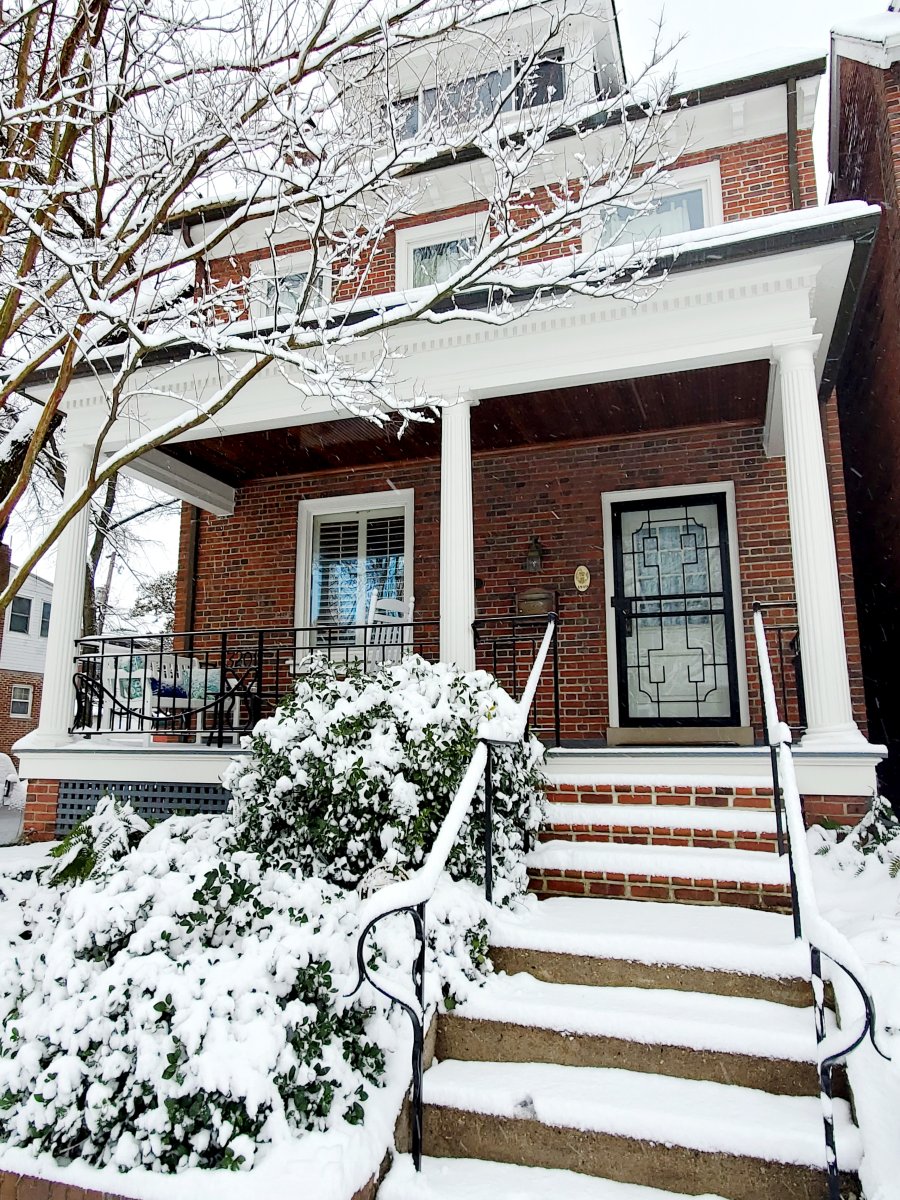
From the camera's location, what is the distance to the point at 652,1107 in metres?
2.52

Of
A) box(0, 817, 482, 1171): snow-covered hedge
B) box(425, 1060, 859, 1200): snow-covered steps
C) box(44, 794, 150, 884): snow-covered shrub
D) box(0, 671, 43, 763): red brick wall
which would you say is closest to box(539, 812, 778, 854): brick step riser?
box(0, 817, 482, 1171): snow-covered hedge

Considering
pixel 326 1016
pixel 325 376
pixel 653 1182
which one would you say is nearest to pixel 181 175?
pixel 325 376

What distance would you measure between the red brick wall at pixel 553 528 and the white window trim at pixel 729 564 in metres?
0.05

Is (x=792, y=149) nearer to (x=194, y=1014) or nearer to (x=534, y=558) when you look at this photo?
(x=534, y=558)

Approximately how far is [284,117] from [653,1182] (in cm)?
449

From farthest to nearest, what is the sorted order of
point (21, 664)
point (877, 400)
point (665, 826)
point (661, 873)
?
point (21, 664) → point (877, 400) → point (665, 826) → point (661, 873)

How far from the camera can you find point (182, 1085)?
2.31 metres

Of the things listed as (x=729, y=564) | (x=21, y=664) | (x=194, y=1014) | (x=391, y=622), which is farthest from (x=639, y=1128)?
(x=21, y=664)

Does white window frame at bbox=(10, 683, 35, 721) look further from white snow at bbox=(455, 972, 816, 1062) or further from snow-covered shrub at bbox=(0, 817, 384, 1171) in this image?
white snow at bbox=(455, 972, 816, 1062)

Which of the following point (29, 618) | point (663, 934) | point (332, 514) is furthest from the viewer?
point (29, 618)

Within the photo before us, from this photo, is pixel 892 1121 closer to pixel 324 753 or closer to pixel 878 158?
pixel 324 753

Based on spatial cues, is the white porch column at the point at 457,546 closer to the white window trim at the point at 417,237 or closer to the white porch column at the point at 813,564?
the white porch column at the point at 813,564

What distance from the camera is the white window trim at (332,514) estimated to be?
8.16 metres

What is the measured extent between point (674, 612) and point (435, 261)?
173 inches
